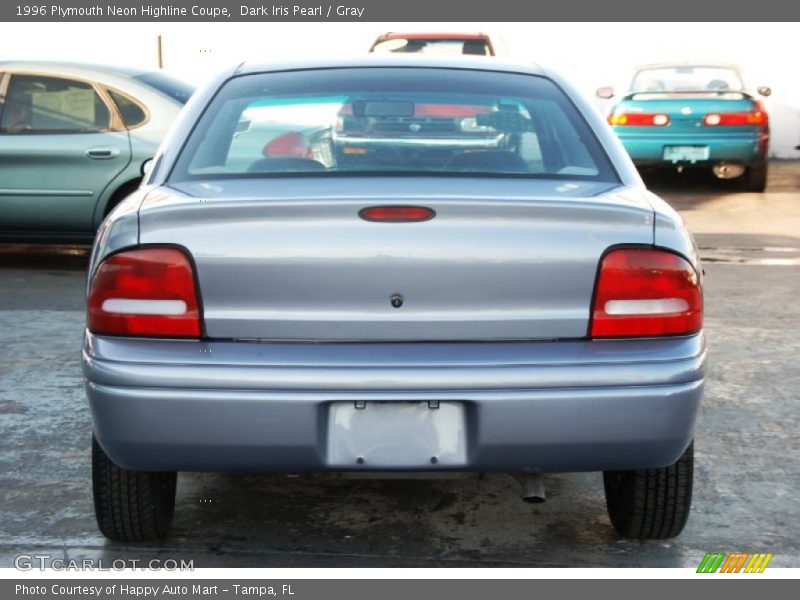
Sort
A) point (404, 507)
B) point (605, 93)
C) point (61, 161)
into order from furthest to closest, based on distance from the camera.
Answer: point (605, 93), point (61, 161), point (404, 507)

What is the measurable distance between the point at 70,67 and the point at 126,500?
19.6 feet

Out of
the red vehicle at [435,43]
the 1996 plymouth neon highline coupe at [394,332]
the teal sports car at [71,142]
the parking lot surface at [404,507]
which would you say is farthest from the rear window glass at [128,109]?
the red vehicle at [435,43]

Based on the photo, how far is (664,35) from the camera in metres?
17.3

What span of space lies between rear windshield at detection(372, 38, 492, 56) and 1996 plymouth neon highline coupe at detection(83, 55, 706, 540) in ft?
39.2

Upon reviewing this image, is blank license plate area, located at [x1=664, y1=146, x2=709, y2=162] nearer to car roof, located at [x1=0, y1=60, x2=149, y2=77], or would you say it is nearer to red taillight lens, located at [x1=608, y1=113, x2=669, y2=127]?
red taillight lens, located at [x1=608, y1=113, x2=669, y2=127]

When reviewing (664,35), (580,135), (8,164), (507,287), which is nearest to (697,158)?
(664,35)

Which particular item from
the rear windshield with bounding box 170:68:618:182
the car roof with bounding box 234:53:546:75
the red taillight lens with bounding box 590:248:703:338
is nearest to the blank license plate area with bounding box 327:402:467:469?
the red taillight lens with bounding box 590:248:703:338

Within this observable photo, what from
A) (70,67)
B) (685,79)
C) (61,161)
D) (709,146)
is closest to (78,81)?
(70,67)

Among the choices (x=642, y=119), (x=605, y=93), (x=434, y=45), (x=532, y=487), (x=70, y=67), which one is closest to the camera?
(x=532, y=487)

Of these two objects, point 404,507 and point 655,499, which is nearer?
point 655,499

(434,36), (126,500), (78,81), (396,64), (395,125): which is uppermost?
(396,64)

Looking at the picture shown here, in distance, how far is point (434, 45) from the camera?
50.7ft

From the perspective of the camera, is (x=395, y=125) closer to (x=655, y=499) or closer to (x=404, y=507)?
(x=404, y=507)

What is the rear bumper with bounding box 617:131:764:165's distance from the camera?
13.4 meters
